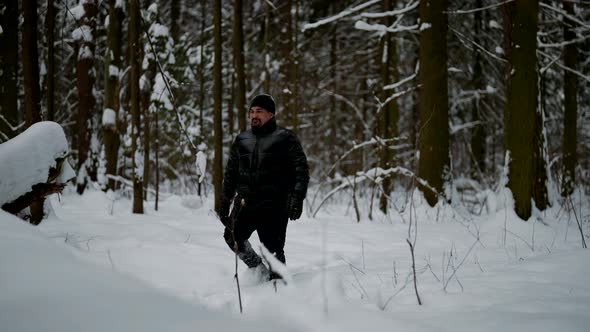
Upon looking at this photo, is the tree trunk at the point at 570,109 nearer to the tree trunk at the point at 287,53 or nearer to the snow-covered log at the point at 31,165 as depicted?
the tree trunk at the point at 287,53

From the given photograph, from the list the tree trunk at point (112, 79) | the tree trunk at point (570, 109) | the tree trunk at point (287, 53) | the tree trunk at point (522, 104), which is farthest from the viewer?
the tree trunk at point (287, 53)

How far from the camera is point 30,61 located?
4.38 metres

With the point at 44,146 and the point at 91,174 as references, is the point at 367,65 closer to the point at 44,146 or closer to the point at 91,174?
the point at 91,174

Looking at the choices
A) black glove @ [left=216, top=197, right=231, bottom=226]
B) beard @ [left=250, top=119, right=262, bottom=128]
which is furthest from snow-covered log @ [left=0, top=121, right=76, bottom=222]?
beard @ [left=250, top=119, right=262, bottom=128]

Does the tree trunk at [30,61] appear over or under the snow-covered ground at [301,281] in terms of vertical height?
over

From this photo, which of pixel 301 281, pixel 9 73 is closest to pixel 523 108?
pixel 301 281

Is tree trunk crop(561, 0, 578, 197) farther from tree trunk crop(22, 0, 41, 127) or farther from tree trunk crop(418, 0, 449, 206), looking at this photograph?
tree trunk crop(22, 0, 41, 127)

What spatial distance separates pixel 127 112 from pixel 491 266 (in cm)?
1016

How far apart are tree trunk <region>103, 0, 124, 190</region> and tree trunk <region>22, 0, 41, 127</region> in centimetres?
416

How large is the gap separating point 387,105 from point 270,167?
543 centimetres

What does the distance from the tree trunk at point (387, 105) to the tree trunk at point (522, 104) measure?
8.54 ft

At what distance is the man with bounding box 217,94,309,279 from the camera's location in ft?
11.4

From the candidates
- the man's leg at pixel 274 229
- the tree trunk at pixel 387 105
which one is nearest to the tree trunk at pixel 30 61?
the man's leg at pixel 274 229

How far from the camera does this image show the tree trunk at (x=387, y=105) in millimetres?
8023
